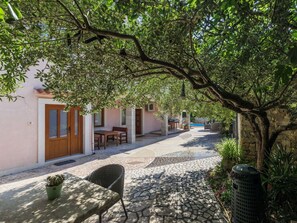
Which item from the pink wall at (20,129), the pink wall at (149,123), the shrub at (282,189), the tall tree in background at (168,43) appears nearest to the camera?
the tall tree in background at (168,43)

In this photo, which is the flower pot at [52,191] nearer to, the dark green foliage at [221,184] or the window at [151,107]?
the dark green foliage at [221,184]

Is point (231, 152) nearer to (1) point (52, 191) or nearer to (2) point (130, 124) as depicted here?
(1) point (52, 191)

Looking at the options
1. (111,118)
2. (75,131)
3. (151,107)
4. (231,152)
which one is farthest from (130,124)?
(231,152)

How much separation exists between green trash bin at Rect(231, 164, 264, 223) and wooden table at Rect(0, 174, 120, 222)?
1972mm

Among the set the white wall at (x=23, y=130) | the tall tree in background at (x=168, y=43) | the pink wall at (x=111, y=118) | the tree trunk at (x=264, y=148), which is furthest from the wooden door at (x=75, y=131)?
the tree trunk at (x=264, y=148)

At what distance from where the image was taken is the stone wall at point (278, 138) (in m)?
5.21

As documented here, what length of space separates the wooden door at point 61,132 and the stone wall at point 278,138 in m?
7.11

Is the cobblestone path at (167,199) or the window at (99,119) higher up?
the window at (99,119)

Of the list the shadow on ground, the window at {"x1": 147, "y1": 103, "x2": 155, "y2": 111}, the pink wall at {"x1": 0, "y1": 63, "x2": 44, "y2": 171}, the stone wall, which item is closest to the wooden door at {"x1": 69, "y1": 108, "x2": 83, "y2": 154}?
the pink wall at {"x1": 0, "y1": 63, "x2": 44, "y2": 171}

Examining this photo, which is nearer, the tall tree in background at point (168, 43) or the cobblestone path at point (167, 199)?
the tall tree in background at point (168, 43)

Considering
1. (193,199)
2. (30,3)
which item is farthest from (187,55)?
(193,199)

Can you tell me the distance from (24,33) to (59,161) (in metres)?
6.10

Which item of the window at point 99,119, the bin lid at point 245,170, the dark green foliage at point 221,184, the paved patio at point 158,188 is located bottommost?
the paved patio at point 158,188

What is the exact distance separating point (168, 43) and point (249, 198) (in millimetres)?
2778
